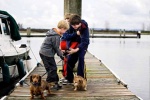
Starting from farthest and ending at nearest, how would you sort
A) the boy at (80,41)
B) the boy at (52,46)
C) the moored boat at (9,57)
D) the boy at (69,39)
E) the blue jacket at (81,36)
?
1. the moored boat at (9,57)
2. the boy at (69,39)
3. the blue jacket at (81,36)
4. the boy at (80,41)
5. the boy at (52,46)

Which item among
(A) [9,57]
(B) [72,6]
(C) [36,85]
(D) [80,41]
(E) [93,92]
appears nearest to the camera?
(C) [36,85]

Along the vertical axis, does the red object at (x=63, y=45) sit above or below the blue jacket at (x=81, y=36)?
below

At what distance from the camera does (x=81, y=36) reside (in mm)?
7461

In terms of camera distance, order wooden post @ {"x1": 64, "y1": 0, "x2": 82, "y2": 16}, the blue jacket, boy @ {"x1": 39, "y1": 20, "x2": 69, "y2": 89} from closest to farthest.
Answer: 1. boy @ {"x1": 39, "y1": 20, "x2": 69, "y2": 89}
2. the blue jacket
3. wooden post @ {"x1": 64, "y1": 0, "x2": 82, "y2": 16}

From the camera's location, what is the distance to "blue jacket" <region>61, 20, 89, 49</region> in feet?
24.3

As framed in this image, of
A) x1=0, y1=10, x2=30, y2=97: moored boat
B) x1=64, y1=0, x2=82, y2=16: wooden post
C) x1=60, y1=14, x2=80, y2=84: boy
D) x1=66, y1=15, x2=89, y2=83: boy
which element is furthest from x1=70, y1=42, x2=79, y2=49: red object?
x1=0, y1=10, x2=30, y2=97: moored boat

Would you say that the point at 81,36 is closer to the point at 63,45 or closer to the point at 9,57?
the point at 63,45

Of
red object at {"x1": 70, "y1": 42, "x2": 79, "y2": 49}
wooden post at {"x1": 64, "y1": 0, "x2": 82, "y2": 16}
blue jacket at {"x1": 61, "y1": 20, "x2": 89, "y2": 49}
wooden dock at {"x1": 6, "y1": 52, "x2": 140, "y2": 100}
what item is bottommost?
wooden dock at {"x1": 6, "y1": 52, "x2": 140, "y2": 100}

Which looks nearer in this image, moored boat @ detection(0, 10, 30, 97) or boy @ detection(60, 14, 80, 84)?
boy @ detection(60, 14, 80, 84)

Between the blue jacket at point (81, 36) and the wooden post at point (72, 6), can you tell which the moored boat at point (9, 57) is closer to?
the wooden post at point (72, 6)

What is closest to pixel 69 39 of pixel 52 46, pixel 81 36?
pixel 81 36

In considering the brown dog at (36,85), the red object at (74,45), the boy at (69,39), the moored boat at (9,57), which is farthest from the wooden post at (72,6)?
the brown dog at (36,85)

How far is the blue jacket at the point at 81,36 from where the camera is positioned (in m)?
7.42

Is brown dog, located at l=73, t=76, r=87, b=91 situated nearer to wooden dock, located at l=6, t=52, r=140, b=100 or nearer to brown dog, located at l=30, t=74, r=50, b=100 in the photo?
wooden dock, located at l=6, t=52, r=140, b=100
